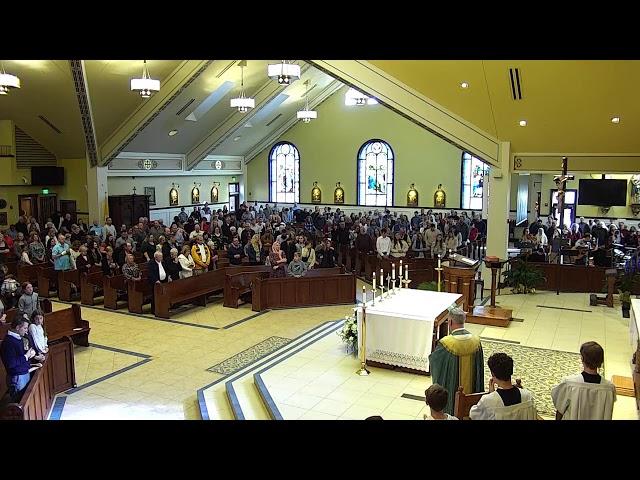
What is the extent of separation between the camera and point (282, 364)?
340 inches

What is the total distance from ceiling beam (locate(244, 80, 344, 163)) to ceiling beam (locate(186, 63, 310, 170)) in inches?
140

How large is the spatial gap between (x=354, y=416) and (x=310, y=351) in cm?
254

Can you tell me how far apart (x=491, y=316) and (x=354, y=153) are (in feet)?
49.2

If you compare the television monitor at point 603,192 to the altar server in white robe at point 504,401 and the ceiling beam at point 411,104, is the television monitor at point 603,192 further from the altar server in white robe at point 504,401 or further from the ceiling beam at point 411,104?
the altar server in white robe at point 504,401

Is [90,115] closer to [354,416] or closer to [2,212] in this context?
[2,212]

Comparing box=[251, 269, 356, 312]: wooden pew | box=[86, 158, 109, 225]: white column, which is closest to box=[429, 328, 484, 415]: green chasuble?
box=[251, 269, 356, 312]: wooden pew

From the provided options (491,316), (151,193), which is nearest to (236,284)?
(491,316)

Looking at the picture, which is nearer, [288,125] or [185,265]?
[185,265]

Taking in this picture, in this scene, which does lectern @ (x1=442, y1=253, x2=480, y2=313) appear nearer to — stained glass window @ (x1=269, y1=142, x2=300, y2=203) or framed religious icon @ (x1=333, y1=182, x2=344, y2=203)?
framed religious icon @ (x1=333, y1=182, x2=344, y2=203)

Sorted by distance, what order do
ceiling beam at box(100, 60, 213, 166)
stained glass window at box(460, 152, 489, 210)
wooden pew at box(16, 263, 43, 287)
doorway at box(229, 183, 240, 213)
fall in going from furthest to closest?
1. doorway at box(229, 183, 240, 213)
2. stained glass window at box(460, 152, 489, 210)
3. ceiling beam at box(100, 60, 213, 166)
4. wooden pew at box(16, 263, 43, 287)

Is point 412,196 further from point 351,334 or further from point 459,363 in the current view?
point 459,363

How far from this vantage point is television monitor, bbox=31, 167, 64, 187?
1928 centimetres
